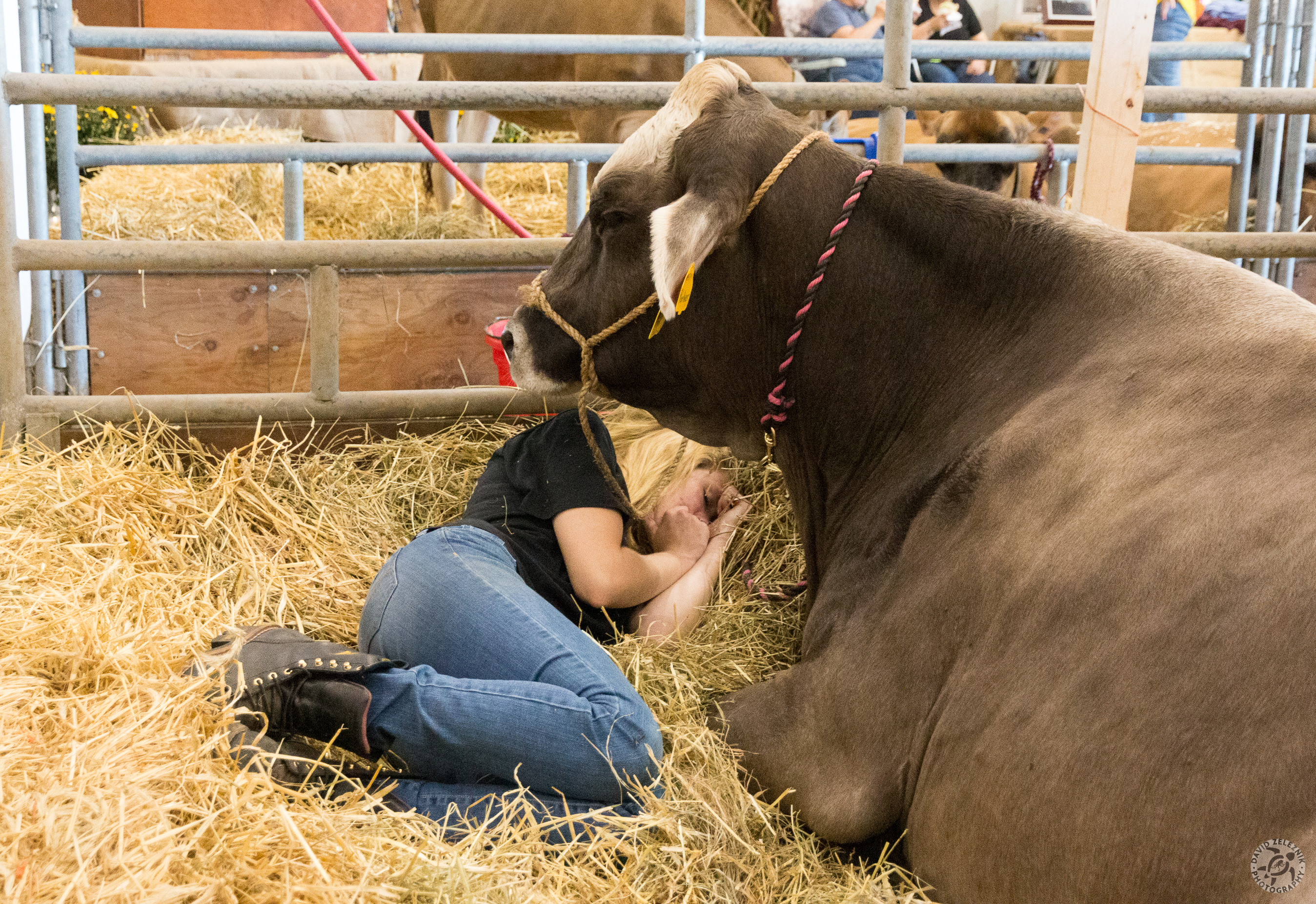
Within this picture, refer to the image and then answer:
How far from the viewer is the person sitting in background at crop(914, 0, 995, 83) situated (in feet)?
24.3

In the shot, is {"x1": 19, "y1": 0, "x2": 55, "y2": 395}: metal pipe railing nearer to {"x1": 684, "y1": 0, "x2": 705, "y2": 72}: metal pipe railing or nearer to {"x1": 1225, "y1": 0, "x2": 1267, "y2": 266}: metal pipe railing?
{"x1": 684, "y1": 0, "x2": 705, "y2": 72}: metal pipe railing

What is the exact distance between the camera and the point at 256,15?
11.9 m

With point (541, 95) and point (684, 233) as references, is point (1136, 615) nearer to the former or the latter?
point (684, 233)

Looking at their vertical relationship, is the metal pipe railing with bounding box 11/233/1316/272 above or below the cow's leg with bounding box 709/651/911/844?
above

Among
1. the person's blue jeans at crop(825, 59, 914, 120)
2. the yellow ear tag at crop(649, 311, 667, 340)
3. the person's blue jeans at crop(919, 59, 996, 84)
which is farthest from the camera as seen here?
the person's blue jeans at crop(919, 59, 996, 84)

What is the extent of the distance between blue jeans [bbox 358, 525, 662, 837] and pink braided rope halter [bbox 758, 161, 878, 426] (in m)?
→ 0.69

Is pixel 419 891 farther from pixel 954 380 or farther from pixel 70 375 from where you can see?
pixel 70 375

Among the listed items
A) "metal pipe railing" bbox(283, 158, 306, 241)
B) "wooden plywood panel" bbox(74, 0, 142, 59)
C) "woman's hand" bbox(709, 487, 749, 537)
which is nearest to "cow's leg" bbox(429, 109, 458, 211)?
"metal pipe railing" bbox(283, 158, 306, 241)

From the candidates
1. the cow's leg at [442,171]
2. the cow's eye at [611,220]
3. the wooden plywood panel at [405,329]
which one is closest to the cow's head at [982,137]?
the cow's leg at [442,171]

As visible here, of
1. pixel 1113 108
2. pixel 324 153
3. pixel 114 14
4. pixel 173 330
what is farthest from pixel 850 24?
pixel 114 14

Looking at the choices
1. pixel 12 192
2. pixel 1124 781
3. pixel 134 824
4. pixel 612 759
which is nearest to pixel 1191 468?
pixel 1124 781

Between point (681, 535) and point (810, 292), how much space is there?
87 centimetres

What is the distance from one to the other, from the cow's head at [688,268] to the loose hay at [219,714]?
62cm
